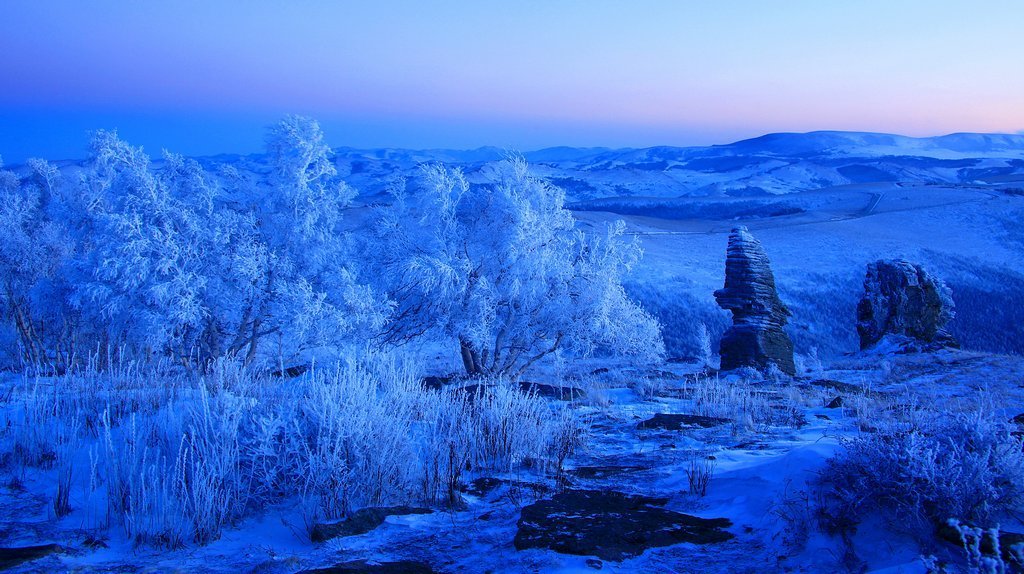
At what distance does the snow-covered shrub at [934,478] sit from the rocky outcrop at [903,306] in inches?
856

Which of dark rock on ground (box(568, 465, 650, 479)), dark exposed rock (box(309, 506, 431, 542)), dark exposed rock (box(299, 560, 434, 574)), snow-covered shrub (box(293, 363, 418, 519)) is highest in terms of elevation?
snow-covered shrub (box(293, 363, 418, 519))

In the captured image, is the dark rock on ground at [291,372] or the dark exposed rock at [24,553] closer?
the dark exposed rock at [24,553]

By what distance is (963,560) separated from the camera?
10.4 ft

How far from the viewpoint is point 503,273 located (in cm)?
1641

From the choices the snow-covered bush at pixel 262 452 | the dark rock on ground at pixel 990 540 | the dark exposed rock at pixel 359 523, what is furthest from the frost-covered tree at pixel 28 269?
the dark rock on ground at pixel 990 540

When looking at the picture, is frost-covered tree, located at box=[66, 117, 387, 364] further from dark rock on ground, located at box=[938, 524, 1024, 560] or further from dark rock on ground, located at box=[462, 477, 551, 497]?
dark rock on ground, located at box=[938, 524, 1024, 560]

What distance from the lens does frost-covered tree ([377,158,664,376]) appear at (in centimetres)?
1588

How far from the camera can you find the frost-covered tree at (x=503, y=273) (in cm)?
1588

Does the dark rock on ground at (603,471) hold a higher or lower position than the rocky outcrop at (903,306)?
higher

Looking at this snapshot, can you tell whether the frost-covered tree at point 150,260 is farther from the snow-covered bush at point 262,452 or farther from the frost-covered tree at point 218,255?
the snow-covered bush at point 262,452

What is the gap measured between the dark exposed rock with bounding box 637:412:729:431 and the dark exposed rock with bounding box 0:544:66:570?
19.2 feet

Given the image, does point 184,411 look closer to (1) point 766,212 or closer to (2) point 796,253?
(2) point 796,253

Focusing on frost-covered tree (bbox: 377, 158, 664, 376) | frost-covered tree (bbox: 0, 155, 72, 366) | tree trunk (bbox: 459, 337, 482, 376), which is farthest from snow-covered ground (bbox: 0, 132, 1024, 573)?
frost-covered tree (bbox: 0, 155, 72, 366)

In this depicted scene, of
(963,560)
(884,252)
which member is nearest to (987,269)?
(884,252)
